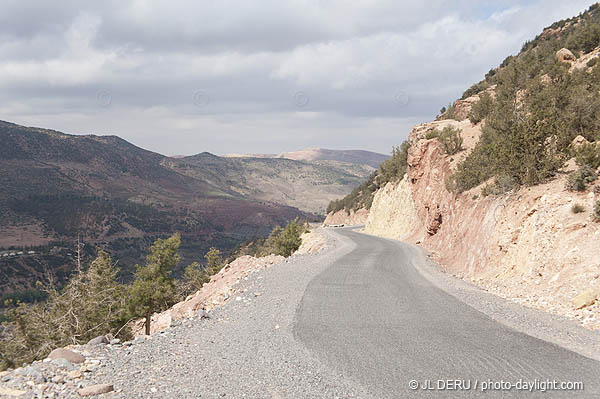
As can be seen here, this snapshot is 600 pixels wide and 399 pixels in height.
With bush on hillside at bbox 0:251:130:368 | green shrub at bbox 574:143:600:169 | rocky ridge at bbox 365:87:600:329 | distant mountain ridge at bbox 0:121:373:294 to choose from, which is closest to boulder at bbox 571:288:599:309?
rocky ridge at bbox 365:87:600:329

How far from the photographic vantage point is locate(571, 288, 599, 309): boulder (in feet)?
27.1

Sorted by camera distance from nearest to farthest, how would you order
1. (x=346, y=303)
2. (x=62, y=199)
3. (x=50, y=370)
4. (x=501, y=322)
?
1. (x=50, y=370)
2. (x=501, y=322)
3. (x=346, y=303)
4. (x=62, y=199)

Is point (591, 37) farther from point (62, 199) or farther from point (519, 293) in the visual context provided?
point (62, 199)

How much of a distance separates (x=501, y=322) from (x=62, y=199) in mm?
169740

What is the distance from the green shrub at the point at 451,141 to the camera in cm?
2964

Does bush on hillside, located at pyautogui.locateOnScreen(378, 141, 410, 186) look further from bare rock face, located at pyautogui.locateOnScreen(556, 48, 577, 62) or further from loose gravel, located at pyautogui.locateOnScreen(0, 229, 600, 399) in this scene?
loose gravel, located at pyautogui.locateOnScreen(0, 229, 600, 399)

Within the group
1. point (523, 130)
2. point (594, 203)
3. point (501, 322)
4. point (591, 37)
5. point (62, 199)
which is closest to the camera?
point (501, 322)

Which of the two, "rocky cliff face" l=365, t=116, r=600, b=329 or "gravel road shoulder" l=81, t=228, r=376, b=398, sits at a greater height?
"rocky cliff face" l=365, t=116, r=600, b=329

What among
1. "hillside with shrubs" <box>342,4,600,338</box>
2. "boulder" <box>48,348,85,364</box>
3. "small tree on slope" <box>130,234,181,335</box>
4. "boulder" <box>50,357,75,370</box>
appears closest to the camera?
"boulder" <box>50,357,75,370</box>

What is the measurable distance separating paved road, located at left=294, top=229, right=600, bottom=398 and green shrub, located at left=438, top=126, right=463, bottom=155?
21.1 metres

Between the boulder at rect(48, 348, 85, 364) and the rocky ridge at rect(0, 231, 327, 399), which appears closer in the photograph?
the rocky ridge at rect(0, 231, 327, 399)

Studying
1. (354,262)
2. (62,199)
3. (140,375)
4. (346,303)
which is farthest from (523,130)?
(62,199)

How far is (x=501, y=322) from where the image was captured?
316 inches

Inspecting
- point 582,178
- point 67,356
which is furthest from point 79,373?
point 582,178
